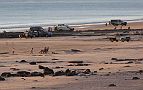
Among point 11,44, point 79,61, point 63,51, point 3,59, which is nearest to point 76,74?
point 79,61

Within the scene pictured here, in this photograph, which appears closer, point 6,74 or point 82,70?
point 6,74

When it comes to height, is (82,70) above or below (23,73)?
below

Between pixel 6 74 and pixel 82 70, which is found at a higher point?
pixel 6 74

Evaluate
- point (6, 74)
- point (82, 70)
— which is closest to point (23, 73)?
point (6, 74)

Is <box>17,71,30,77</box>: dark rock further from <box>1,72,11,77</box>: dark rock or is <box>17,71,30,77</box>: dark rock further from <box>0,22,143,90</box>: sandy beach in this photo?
<box>0,22,143,90</box>: sandy beach

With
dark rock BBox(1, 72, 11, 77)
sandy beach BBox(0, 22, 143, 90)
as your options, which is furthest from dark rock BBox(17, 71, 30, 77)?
sandy beach BBox(0, 22, 143, 90)

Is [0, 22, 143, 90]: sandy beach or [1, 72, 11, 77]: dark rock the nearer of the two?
[0, 22, 143, 90]: sandy beach

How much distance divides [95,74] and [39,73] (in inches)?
108

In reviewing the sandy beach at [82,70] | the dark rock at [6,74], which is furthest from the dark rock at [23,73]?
the sandy beach at [82,70]

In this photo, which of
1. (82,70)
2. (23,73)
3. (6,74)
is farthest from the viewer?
(82,70)

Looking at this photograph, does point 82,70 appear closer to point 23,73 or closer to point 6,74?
point 23,73

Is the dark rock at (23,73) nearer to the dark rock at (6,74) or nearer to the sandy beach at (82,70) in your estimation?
the dark rock at (6,74)

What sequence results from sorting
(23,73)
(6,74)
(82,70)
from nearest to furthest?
(6,74)
(23,73)
(82,70)

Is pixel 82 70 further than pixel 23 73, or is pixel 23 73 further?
pixel 82 70
